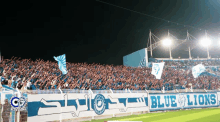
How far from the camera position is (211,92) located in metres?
22.0

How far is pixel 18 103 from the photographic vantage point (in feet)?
29.8

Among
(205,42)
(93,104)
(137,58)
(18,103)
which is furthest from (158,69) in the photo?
(205,42)

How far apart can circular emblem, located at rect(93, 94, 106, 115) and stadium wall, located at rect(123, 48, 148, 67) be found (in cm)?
2373

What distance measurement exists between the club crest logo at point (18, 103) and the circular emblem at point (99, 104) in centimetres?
471

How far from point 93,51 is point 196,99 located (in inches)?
902

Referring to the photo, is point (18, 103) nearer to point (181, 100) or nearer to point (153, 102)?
point (153, 102)

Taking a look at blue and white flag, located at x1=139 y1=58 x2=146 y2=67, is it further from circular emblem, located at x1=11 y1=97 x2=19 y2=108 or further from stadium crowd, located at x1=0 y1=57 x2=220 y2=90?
circular emblem, located at x1=11 y1=97 x2=19 y2=108

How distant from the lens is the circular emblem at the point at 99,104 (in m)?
13.2

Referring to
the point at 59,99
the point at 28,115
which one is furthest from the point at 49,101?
the point at 28,115

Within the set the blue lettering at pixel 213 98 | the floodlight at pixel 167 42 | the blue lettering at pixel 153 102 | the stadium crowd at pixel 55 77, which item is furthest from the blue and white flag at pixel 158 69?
the floodlight at pixel 167 42

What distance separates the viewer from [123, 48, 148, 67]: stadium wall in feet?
121

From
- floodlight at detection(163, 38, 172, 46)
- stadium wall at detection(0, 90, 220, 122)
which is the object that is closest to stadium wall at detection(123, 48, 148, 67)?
floodlight at detection(163, 38, 172, 46)

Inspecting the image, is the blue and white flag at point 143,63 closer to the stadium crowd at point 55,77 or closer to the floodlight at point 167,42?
the floodlight at point 167,42

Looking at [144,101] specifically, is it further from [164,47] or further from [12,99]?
[164,47]
